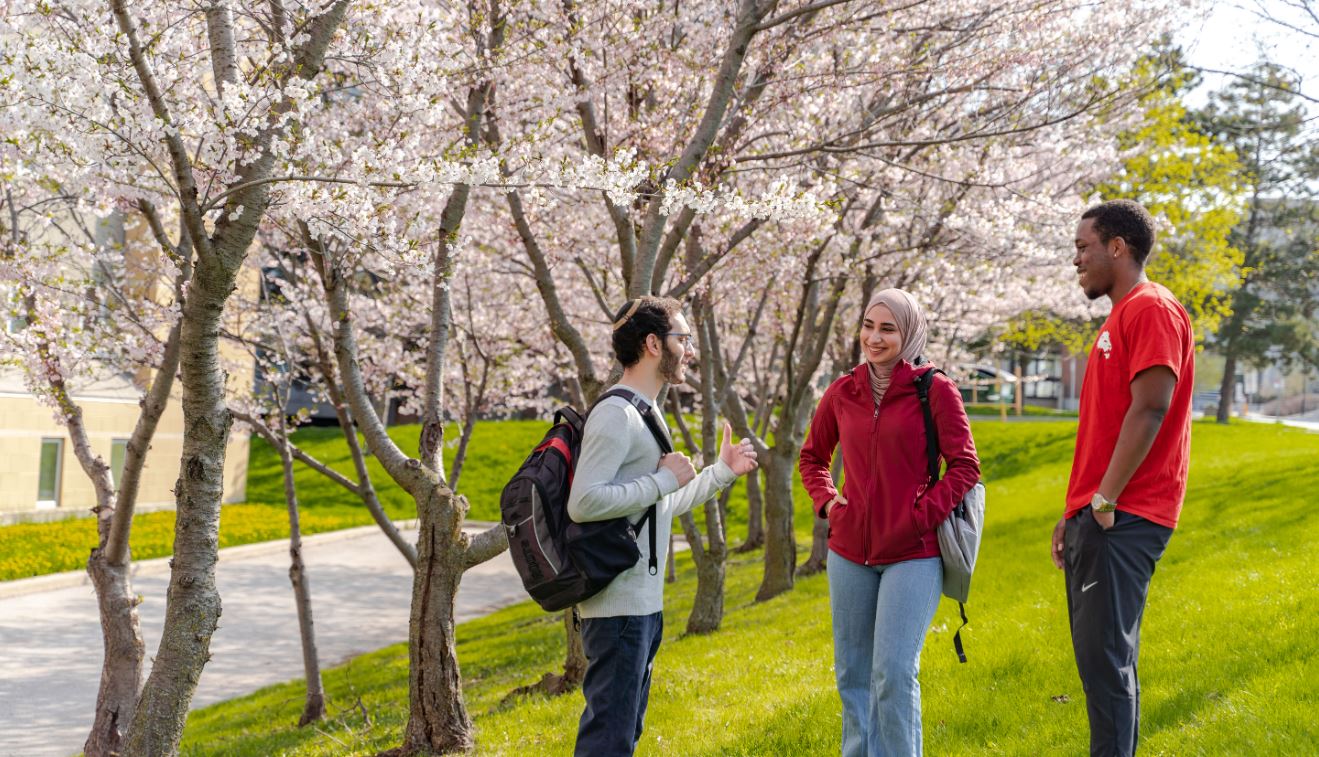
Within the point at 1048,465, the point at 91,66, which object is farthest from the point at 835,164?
the point at 1048,465

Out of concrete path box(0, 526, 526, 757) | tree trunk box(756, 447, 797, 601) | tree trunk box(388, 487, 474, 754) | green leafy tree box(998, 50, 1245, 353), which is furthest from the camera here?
green leafy tree box(998, 50, 1245, 353)

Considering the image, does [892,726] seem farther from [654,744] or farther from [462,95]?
[462,95]

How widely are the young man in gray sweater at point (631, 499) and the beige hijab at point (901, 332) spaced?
0.67 m

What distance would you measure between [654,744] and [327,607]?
36.6 feet

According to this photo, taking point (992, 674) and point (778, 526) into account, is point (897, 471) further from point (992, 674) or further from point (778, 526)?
point (778, 526)

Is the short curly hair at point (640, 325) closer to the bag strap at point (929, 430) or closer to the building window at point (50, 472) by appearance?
the bag strap at point (929, 430)

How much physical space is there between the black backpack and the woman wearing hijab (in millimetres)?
836

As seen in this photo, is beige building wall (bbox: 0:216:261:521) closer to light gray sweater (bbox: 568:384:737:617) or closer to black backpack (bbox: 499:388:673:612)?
black backpack (bbox: 499:388:673:612)

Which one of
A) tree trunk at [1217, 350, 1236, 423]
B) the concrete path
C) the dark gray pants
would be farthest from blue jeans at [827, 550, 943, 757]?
tree trunk at [1217, 350, 1236, 423]

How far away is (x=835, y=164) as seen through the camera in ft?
31.0

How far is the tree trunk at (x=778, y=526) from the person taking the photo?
1227 cm

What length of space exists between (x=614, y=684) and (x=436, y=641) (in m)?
3.09

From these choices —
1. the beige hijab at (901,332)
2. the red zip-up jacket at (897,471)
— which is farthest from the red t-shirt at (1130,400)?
the beige hijab at (901,332)

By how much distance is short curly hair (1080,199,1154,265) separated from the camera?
12.4 ft
